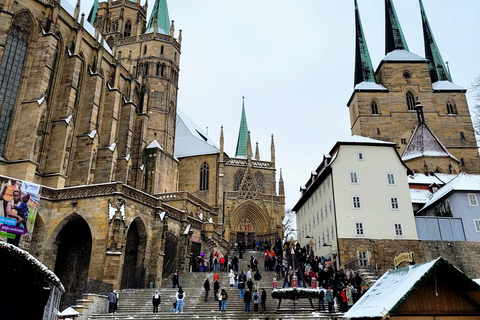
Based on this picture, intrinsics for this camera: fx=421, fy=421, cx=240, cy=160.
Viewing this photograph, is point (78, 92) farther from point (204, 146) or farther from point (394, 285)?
point (394, 285)

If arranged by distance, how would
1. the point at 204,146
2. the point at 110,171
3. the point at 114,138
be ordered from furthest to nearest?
1. the point at 204,146
2. the point at 114,138
3. the point at 110,171

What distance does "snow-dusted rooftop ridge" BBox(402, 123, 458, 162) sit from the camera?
42906 millimetres

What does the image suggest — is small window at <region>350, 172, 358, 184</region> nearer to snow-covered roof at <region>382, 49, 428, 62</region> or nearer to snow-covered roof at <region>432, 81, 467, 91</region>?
snow-covered roof at <region>382, 49, 428, 62</region>

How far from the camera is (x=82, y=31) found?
1211 inches

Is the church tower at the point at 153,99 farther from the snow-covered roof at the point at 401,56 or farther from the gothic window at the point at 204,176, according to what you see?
the snow-covered roof at the point at 401,56

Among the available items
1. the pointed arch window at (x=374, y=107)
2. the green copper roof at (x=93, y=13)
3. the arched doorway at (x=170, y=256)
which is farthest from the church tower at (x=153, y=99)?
the pointed arch window at (x=374, y=107)

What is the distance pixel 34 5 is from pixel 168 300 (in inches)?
839

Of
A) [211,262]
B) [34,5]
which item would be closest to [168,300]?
[211,262]

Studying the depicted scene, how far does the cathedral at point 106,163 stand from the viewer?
22203 millimetres

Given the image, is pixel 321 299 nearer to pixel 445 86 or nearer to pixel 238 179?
pixel 238 179

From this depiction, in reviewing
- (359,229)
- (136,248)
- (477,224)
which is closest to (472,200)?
(477,224)

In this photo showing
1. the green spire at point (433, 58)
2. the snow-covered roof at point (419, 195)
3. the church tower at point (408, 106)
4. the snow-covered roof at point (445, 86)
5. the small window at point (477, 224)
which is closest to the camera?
the small window at point (477, 224)

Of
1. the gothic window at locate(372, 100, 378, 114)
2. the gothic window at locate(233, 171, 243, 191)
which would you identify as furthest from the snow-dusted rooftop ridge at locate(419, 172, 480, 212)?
the gothic window at locate(372, 100, 378, 114)

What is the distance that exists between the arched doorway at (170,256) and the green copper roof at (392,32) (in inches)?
1743
